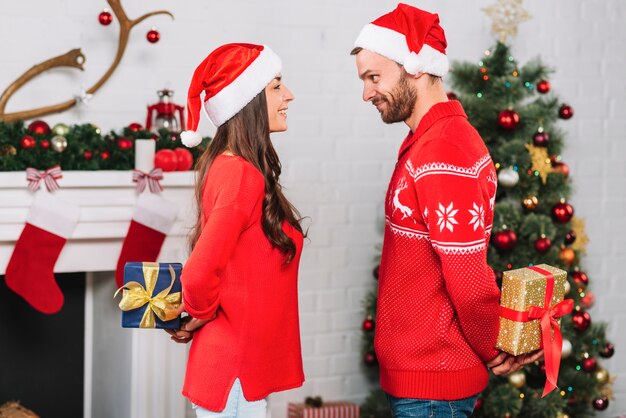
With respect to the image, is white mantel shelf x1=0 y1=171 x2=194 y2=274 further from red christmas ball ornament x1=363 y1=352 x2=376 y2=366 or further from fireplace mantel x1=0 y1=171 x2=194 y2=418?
red christmas ball ornament x1=363 y1=352 x2=376 y2=366

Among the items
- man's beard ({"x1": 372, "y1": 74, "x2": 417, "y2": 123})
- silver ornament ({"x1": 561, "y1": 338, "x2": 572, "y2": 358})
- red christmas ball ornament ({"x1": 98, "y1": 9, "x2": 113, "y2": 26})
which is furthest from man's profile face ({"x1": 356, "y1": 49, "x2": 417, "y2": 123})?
silver ornament ({"x1": 561, "y1": 338, "x2": 572, "y2": 358})

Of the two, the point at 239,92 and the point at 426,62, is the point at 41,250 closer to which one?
the point at 239,92

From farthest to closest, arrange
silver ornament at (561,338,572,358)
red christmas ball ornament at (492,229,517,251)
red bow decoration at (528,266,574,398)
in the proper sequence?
silver ornament at (561,338,572,358) < red christmas ball ornament at (492,229,517,251) < red bow decoration at (528,266,574,398)

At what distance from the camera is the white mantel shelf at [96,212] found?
2.85 m

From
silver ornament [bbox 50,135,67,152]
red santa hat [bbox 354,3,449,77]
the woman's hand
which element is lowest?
the woman's hand

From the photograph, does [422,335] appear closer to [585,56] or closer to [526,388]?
[526,388]

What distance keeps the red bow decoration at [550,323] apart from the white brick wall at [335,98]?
5.15 ft

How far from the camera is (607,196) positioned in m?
4.17

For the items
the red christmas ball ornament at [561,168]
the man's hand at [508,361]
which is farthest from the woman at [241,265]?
the red christmas ball ornament at [561,168]

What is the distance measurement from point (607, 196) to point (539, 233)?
0.77 meters

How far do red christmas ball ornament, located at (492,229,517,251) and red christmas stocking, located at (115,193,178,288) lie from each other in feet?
4.20

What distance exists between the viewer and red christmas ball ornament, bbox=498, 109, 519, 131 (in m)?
3.53

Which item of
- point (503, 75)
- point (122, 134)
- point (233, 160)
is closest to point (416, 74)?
point (233, 160)

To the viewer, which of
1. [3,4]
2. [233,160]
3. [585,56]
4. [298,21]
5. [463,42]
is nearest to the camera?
[233,160]
